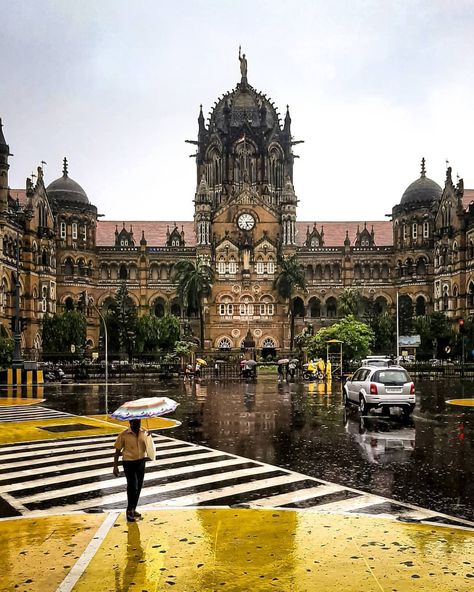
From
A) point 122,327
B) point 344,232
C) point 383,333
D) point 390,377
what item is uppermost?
point 344,232

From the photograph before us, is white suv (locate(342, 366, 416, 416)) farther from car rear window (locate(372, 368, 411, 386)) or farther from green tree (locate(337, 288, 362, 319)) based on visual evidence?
green tree (locate(337, 288, 362, 319))

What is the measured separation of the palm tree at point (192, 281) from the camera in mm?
76125

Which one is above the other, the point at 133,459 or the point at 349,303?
the point at 349,303

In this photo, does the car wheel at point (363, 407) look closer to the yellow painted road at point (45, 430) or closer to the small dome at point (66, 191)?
the yellow painted road at point (45, 430)

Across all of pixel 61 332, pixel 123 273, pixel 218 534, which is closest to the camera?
pixel 218 534

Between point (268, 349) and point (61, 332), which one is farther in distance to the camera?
point (268, 349)

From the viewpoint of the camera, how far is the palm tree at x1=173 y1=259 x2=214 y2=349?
76.1m

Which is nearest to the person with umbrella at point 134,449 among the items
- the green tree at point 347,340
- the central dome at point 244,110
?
the green tree at point 347,340

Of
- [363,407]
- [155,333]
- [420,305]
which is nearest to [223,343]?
[155,333]

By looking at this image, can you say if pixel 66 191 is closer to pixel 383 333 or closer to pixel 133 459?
pixel 383 333

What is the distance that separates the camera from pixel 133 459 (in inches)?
386

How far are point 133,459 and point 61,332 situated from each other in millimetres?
58689

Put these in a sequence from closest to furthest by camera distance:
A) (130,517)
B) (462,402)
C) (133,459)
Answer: (130,517)
(133,459)
(462,402)

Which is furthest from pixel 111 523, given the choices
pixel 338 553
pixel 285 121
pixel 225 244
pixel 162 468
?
pixel 285 121
